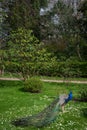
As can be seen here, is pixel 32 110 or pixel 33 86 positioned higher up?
pixel 33 86

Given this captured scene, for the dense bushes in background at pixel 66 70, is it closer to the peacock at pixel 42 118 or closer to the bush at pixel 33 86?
the bush at pixel 33 86

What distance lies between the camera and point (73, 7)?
49.0 m

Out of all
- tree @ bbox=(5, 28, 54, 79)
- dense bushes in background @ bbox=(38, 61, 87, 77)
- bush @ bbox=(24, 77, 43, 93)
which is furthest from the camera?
dense bushes in background @ bbox=(38, 61, 87, 77)

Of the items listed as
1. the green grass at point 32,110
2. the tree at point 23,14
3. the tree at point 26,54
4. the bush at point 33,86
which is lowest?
the green grass at point 32,110

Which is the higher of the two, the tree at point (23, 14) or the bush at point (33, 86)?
the tree at point (23, 14)

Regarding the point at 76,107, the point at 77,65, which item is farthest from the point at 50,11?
the point at 76,107

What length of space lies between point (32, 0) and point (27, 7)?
1.59 metres

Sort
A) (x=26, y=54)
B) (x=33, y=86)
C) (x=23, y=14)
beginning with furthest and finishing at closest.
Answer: (x=23, y=14), (x=26, y=54), (x=33, y=86)

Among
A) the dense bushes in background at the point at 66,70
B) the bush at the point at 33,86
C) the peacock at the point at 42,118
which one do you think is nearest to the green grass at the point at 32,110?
the peacock at the point at 42,118

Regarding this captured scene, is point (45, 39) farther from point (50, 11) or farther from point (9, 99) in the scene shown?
point (9, 99)

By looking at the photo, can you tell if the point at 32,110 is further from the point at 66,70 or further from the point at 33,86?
Result: the point at 66,70

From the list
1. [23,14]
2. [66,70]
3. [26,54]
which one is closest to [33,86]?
[26,54]

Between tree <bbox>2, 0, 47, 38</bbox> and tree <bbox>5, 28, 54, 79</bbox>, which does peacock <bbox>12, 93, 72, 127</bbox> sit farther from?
tree <bbox>2, 0, 47, 38</bbox>

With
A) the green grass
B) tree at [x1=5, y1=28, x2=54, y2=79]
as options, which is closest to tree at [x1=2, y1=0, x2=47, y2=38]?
tree at [x1=5, y1=28, x2=54, y2=79]
